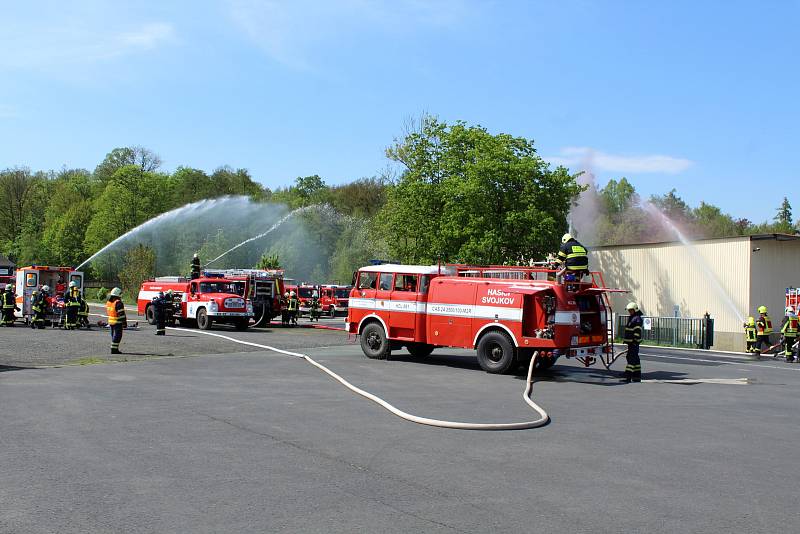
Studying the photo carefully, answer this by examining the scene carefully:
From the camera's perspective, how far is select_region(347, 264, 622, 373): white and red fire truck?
626 inches

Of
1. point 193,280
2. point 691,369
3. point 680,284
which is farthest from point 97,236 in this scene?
point 691,369

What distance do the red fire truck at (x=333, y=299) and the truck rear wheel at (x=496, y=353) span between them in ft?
105

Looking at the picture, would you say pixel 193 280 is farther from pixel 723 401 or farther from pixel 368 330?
pixel 723 401

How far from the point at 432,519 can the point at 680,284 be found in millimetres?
33650

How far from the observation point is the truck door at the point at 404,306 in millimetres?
18547

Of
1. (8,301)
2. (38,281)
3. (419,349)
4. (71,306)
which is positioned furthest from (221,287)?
(419,349)

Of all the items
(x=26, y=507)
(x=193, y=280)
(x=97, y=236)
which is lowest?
(x=26, y=507)

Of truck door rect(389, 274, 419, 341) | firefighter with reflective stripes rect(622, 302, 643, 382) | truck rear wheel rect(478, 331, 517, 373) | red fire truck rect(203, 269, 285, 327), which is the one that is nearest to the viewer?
firefighter with reflective stripes rect(622, 302, 643, 382)

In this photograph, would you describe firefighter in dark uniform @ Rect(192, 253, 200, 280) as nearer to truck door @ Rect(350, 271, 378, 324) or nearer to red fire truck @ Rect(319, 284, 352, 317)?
truck door @ Rect(350, 271, 378, 324)

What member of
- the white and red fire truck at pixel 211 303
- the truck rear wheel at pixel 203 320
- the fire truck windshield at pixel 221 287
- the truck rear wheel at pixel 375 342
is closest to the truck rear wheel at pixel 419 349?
the truck rear wheel at pixel 375 342

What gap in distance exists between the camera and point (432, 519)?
573 cm

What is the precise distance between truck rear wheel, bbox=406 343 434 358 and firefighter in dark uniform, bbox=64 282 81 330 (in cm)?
1473

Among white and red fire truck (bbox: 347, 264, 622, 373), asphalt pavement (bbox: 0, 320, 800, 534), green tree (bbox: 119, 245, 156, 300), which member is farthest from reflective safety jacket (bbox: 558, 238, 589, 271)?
green tree (bbox: 119, 245, 156, 300)

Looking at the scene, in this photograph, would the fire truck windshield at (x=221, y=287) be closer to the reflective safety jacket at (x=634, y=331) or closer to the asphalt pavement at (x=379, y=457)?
the asphalt pavement at (x=379, y=457)
